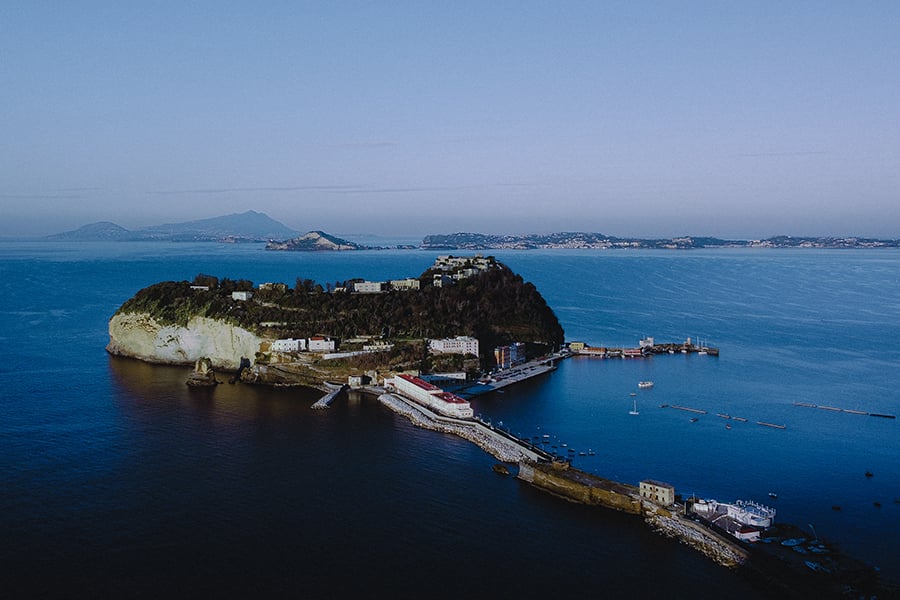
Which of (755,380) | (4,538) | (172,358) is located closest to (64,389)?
(172,358)

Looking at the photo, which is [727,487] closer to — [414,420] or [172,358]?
[414,420]

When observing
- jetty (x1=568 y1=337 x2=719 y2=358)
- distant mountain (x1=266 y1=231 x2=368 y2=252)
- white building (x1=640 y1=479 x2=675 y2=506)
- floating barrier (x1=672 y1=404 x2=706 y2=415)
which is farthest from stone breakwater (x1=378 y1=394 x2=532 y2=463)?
distant mountain (x1=266 y1=231 x2=368 y2=252)

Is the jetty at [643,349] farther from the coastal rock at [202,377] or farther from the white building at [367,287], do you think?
the coastal rock at [202,377]

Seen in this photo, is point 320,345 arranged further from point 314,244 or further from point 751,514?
point 314,244

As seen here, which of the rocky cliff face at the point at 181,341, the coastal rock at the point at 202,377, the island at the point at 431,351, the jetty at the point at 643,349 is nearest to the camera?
the island at the point at 431,351

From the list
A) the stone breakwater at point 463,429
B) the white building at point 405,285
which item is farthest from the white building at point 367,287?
the stone breakwater at point 463,429

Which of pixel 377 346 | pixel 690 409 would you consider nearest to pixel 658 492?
pixel 690 409
